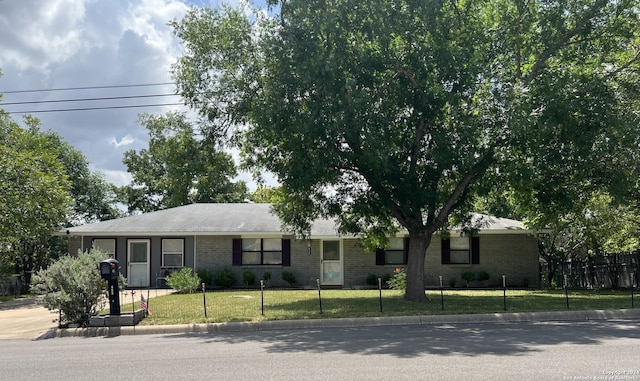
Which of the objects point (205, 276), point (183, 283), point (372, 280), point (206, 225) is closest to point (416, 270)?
point (372, 280)

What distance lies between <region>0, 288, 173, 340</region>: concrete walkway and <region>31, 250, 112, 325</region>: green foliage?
2.07 feet

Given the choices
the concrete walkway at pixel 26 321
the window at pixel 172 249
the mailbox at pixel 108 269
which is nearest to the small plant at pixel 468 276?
the window at pixel 172 249

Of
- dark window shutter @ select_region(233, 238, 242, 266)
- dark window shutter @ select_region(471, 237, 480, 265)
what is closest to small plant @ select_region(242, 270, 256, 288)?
dark window shutter @ select_region(233, 238, 242, 266)

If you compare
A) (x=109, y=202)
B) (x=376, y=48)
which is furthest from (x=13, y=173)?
(x=109, y=202)

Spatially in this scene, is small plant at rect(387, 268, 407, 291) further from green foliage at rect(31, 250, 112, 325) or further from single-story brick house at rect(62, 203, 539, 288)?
green foliage at rect(31, 250, 112, 325)

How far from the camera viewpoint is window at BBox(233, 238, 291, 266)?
1073 inches

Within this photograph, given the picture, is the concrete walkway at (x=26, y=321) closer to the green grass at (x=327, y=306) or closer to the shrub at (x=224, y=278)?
the green grass at (x=327, y=306)

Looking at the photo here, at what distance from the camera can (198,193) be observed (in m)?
48.1

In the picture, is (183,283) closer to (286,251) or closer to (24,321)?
(286,251)

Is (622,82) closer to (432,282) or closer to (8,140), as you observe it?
(432,282)

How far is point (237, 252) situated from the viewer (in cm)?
2719

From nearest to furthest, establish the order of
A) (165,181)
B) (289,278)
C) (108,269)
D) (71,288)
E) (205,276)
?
(108,269) → (71,288) → (205,276) → (289,278) → (165,181)

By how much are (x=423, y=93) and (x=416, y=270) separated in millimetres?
5682

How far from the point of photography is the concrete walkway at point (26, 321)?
1454cm
